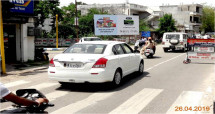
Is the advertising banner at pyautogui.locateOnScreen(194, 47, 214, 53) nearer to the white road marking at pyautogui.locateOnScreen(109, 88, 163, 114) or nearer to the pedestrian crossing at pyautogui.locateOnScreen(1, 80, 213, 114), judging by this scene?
the pedestrian crossing at pyautogui.locateOnScreen(1, 80, 213, 114)

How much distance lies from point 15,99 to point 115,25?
40316 mm

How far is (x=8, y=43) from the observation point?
16.6m

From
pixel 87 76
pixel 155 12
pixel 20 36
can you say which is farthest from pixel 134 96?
pixel 155 12

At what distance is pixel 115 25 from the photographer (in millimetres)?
43312

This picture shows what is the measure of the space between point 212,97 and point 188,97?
0.61 meters

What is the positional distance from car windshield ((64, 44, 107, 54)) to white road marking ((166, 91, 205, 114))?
276 cm

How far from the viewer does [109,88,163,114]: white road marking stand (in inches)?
235

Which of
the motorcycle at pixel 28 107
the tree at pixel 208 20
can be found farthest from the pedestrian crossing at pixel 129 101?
the tree at pixel 208 20

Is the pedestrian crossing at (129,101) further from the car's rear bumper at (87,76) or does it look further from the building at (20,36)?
the building at (20,36)

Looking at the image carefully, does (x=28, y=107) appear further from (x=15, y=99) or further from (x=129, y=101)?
(x=129, y=101)

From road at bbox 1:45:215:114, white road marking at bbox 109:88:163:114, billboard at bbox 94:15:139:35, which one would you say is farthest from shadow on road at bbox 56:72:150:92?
billboard at bbox 94:15:139:35

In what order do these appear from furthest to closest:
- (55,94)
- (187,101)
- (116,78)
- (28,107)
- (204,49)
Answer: (204,49) < (116,78) < (55,94) < (187,101) < (28,107)

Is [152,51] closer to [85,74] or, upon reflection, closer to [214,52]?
[214,52]

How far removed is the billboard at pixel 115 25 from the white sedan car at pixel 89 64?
32.5 m
